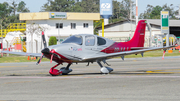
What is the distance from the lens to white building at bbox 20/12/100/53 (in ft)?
210

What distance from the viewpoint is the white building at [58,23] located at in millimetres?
64125

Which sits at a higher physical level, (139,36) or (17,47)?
(139,36)

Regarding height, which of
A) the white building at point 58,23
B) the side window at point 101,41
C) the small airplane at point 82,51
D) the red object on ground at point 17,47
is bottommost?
the red object on ground at point 17,47

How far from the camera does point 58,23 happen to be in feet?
218

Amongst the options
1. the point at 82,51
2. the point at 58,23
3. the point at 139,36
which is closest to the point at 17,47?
the point at 58,23

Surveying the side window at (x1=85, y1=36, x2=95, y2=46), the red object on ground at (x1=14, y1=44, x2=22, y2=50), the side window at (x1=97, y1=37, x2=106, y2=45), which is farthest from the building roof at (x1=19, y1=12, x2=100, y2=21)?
the side window at (x1=85, y1=36, x2=95, y2=46)

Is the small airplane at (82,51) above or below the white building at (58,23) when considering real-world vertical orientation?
below

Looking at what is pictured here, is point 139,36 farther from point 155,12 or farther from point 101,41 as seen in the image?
point 155,12

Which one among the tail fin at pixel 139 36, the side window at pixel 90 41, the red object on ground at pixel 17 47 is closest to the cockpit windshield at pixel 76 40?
the side window at pixel 90 41

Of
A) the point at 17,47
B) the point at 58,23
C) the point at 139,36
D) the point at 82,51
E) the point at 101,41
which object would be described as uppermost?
the point at 58,23

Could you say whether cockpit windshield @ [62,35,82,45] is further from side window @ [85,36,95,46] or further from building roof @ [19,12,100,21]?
building roof @ [19,12,100,21]

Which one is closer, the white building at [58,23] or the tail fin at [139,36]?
the tail fin at [139,36]

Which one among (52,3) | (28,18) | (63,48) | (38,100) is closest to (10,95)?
(38,100)

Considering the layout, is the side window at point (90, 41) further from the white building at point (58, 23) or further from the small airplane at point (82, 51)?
the white building at point (58, 23)
